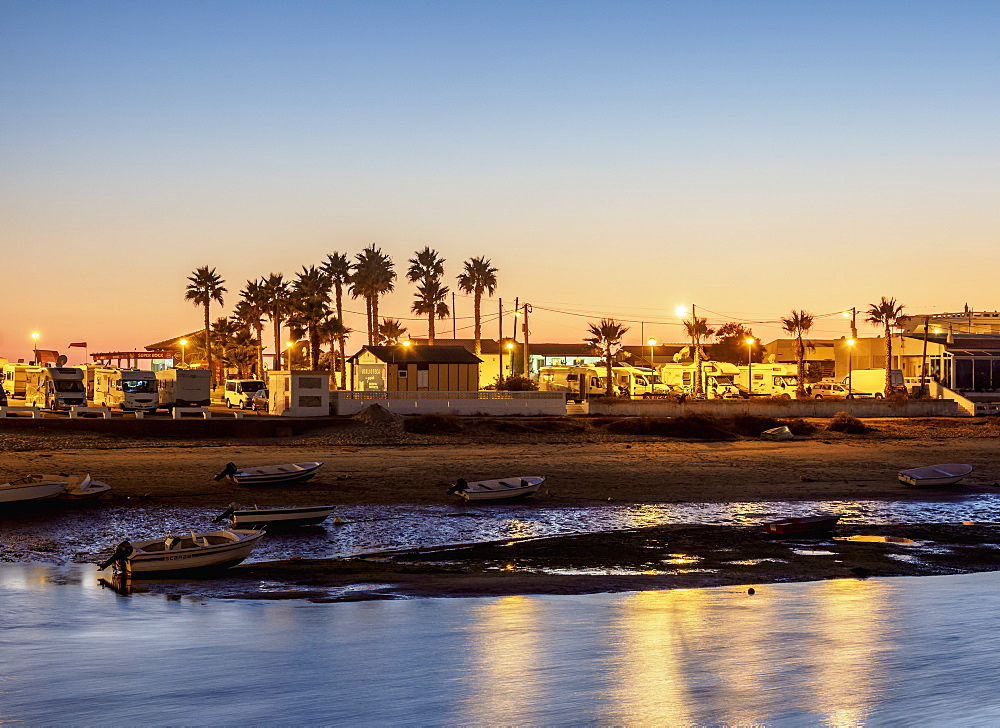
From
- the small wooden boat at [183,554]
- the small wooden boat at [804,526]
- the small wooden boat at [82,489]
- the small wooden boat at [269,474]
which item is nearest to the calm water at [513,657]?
the small wooden boat at [183,554]

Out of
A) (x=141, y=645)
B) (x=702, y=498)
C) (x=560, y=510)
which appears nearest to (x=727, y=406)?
(x=702, y=498)

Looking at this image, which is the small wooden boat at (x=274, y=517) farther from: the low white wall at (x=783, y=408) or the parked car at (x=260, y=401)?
the parked car at (x=260, y=401)

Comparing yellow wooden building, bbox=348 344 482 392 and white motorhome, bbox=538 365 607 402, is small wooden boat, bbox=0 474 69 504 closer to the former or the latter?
yellow wooden building, bbox=348 344 482 392

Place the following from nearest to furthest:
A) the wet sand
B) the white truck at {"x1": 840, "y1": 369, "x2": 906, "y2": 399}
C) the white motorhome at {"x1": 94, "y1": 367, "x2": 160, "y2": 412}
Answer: the wet sand, the white motorhome at {"x1": 94, "y1": 367, "x2": 160, "y2": 412}, the white truck at {"x1": 840, "y1": 369, "x2": 906, "y2": 399}

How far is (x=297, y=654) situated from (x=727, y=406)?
4627 centimetres

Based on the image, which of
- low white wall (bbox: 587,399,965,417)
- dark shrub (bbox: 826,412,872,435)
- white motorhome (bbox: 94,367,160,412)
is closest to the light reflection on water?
dark shrub (bbox: 826,412,872,435)

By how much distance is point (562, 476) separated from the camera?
122 ft

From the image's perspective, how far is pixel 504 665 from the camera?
16391mm

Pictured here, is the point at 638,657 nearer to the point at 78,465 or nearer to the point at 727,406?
the point at 78,465

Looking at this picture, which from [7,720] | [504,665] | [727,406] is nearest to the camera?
[7,720]

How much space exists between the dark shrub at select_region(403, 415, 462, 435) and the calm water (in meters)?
27.7

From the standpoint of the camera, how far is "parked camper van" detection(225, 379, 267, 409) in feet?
217

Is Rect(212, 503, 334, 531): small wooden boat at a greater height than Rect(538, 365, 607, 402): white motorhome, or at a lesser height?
lesser

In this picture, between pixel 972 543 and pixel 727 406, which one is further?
pixel 727 406
